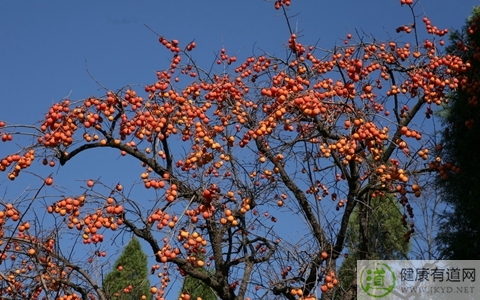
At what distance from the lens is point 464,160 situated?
20.6 feet

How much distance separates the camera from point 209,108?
572 centimetres

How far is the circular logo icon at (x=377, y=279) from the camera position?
225 inches

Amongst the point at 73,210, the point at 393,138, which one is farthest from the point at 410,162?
the point at 73,210

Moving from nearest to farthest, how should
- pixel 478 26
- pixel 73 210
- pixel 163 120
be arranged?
pixel 73 210
pixel 163 120
pixel 478 26

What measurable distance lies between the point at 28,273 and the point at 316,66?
128 inches

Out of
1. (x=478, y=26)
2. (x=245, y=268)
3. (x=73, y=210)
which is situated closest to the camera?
(x=73, y=210)

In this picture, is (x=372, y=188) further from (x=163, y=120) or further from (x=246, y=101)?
(x=163, y=120)

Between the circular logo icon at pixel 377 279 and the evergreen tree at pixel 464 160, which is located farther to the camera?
the evergreen tree at pixel 464 160

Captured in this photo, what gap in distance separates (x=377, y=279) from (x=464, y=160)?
1.48 metres

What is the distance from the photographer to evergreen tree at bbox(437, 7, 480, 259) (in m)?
6.11

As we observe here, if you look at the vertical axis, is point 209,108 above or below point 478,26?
below

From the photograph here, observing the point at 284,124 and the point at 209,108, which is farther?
the point at 209,108

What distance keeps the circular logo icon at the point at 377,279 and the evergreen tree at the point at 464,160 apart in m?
0.65

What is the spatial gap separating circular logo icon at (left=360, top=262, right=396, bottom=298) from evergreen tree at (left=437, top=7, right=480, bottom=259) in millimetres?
649
